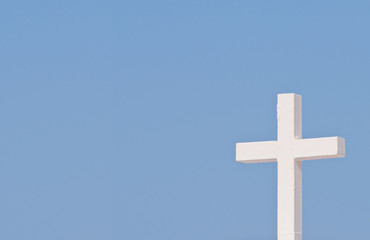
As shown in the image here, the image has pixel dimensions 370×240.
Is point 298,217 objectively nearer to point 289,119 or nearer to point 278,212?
point 278,212

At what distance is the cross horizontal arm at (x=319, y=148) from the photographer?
14.2 meters

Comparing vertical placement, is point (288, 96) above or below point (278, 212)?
above

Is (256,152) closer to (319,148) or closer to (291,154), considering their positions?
(291,154)

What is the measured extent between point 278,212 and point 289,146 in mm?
1023

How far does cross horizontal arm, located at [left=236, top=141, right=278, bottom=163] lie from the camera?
14703 mm

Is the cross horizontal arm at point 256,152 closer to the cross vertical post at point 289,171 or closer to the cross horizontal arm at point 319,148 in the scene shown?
the cross vertical post at point 289,171

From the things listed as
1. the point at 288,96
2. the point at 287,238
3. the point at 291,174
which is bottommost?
the point at 287,238

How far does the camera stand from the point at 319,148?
1432 centimetres

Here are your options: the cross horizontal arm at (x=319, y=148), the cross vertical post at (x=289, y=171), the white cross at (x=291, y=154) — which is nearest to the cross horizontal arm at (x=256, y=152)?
the white cross at (x=291, y=154)

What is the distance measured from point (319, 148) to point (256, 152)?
42.5 inches

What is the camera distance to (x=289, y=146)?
14.5m

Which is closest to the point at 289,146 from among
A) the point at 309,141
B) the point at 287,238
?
the point at 309,141

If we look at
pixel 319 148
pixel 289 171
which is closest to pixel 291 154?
pixel 289 171

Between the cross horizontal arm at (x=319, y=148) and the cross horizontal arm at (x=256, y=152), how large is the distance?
42 centimetres
